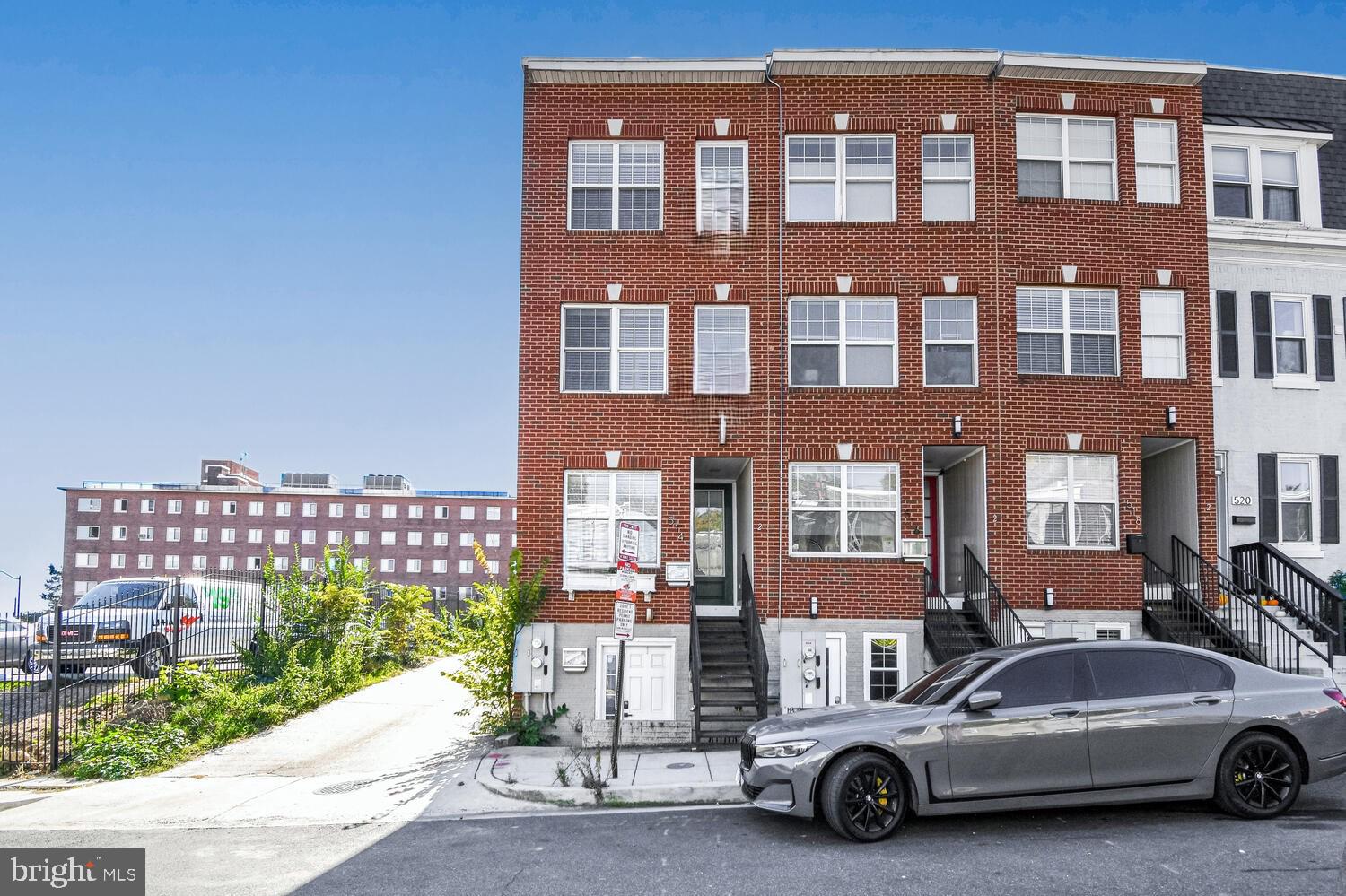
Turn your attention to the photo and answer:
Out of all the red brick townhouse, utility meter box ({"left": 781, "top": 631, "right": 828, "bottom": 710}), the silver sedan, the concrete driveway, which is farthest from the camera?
the red brick townhouse

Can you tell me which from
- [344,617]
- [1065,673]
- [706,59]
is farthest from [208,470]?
[1065,673]

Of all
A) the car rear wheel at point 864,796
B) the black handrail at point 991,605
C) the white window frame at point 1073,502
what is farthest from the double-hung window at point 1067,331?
the car rear wheel at point 864,796

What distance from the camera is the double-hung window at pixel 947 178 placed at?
16.4 metres

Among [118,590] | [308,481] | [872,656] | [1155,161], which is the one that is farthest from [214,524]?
[1155,161]

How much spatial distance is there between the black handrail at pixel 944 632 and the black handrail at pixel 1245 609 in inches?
140

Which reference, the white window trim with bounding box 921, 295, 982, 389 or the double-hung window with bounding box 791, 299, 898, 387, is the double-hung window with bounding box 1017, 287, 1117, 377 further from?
the double-hung window with bounding box 791, 299, 898, 387

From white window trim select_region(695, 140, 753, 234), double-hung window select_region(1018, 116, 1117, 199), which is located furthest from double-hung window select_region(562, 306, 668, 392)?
double-hung window select_region(1018, 116, 1117, 199)

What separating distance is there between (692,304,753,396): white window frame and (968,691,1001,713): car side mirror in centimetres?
776

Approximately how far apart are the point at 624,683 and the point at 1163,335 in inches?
397

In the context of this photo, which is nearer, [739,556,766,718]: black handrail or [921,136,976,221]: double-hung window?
Answer: [739,556,766,718]: black handrail

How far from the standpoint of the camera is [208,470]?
92.8 meters

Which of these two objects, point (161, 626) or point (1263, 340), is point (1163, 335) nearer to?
point (1263, 340)

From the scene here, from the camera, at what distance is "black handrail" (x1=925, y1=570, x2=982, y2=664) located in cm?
1505

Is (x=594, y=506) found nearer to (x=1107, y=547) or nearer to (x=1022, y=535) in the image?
(x=1022, y=535)
